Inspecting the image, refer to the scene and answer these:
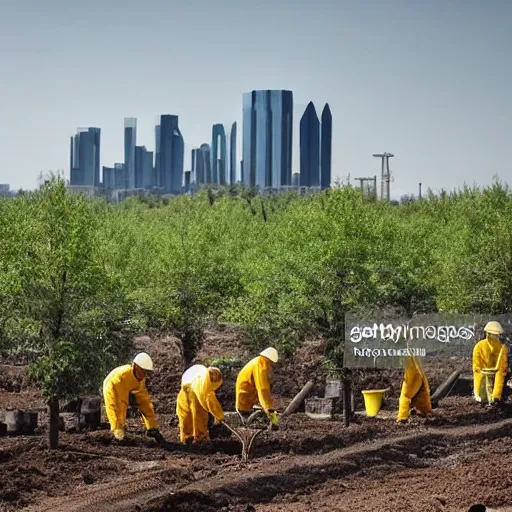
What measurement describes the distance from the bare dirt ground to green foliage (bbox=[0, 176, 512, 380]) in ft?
5.16

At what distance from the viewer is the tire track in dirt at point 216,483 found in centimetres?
1431

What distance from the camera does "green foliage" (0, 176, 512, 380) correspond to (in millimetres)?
18625

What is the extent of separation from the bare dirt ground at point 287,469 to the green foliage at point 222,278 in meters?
1.57

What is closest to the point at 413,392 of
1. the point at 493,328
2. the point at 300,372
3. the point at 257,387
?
the point at 493,328

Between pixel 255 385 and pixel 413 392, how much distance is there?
3707mm

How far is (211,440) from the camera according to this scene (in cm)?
1927

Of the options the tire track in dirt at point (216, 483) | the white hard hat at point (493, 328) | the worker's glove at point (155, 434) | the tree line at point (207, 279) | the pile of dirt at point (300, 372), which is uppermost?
the tree line at point (207, 279)

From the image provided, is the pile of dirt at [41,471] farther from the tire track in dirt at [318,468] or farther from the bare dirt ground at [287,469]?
the tire track in dirt at [318,468]

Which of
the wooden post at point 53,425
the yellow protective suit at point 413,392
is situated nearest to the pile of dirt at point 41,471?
the wooden post at point 53,425

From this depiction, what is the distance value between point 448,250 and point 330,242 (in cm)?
1203

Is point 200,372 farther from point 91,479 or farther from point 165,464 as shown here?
point 91,479

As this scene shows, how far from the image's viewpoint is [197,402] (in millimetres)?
18969

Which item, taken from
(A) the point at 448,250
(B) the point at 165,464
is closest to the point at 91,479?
(B) the point at 165,464

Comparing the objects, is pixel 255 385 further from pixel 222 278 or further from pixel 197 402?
pixel 222 278
